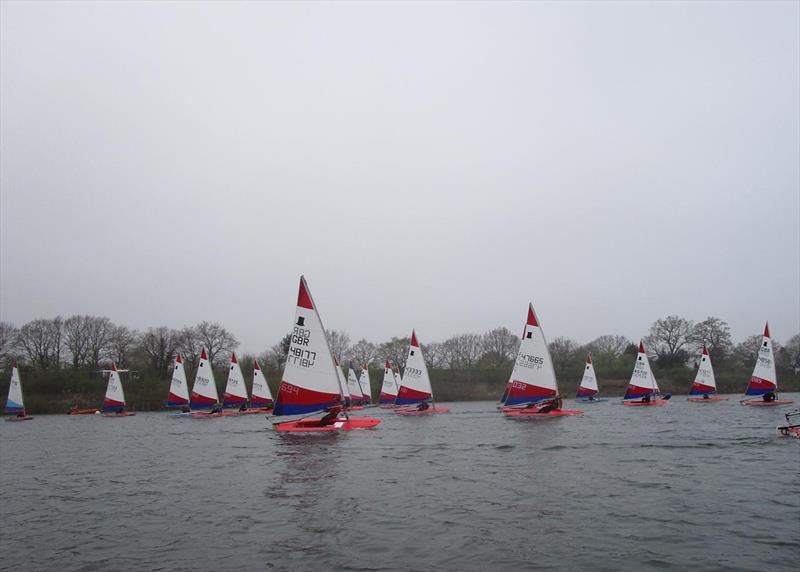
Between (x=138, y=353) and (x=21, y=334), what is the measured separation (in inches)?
702

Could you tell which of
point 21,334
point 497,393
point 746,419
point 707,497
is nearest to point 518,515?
point 707,497

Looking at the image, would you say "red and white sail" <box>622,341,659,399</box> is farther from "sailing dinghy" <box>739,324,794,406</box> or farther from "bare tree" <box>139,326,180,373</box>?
"bare tree" <box>139,326,180,373</box>

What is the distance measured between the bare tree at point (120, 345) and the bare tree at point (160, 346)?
1751mm

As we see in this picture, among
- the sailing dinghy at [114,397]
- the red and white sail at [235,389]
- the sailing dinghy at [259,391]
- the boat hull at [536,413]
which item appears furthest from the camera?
the sailing dinghy at [114,397]

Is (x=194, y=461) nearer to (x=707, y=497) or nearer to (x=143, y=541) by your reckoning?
(x=143, y=541)

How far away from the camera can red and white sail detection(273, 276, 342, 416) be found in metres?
28.9

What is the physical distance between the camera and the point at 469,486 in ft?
53.5

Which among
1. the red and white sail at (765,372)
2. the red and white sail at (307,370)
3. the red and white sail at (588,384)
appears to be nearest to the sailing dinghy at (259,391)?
the red and white sail at (307,370)

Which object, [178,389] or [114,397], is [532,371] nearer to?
[178,389]

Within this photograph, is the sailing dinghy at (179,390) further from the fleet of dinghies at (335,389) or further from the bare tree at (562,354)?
the bare tree at (562,354)

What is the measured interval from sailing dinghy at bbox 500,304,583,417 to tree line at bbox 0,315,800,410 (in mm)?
48409

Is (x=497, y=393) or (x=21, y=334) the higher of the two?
(x=21, y=334)

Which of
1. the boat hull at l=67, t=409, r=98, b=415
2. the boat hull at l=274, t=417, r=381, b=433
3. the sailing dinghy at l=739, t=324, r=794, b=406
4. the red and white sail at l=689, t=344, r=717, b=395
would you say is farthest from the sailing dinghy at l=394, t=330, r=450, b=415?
the boat hull at l=67, t=409, r=98, b=415

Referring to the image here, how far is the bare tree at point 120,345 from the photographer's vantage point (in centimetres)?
9612
